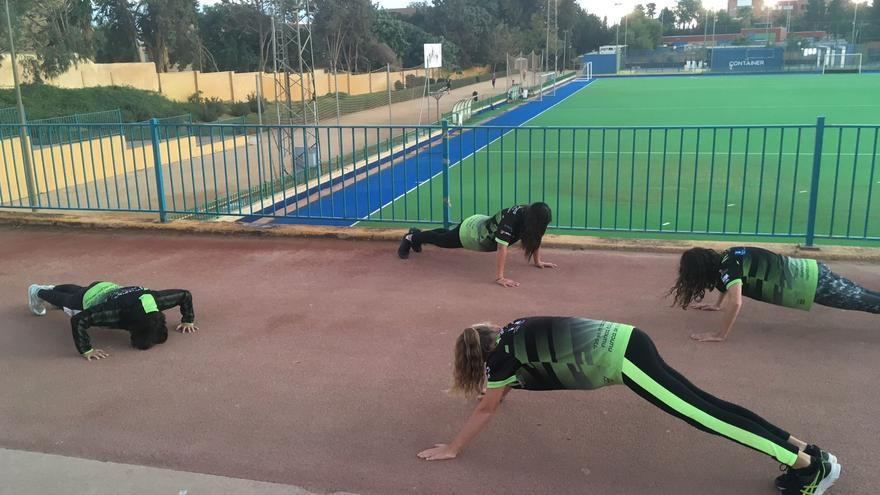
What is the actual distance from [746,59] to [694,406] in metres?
81.7

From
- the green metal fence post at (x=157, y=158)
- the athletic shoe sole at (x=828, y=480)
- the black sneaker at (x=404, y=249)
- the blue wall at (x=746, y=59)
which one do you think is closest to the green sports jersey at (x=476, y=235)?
the black sneaker at (x=404, y=249)

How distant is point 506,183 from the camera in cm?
1559

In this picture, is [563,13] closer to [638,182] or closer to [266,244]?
[638,182]

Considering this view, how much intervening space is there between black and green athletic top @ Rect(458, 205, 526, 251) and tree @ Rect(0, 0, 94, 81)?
1641 centimetres

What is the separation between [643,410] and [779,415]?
0.82 meters

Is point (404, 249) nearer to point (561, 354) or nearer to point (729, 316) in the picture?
point (729, 316)

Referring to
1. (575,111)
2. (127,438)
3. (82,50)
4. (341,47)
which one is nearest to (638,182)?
(127,438)

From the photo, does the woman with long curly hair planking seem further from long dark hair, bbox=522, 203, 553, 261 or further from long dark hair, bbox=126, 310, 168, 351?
long dark hair, bbox=522, 203, 553, 261

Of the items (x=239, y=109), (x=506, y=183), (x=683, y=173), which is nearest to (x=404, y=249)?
(x=506, y=183)

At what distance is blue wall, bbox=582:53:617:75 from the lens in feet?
261

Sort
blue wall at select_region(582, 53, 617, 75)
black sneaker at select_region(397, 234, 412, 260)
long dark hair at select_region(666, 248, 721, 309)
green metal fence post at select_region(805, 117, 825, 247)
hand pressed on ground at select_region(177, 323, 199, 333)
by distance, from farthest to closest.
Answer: blue wall at select_region(582, 53, 617, 75), black sneaker at select_region(397, 234, 412, 260), green metal fence post at select_region(805, 117, 825, 247), hand pressed on ground at select_region(177, 323, 199, 333), long dark hair at select_region(666, 248, 721, 309)

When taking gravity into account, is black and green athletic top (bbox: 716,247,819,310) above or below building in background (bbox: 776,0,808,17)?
below

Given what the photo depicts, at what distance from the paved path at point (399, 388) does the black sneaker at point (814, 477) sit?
0.15 m

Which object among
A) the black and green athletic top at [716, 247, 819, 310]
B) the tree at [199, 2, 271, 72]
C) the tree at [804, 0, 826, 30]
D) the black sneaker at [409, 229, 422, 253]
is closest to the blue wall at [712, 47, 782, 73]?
the tree at [804, 0, 826, 30]
